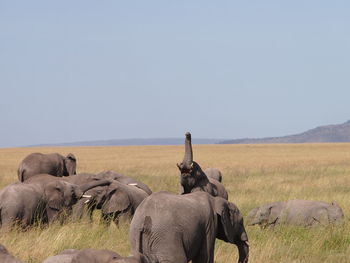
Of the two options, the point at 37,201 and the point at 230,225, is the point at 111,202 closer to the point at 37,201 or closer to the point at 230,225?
the point at 37,201

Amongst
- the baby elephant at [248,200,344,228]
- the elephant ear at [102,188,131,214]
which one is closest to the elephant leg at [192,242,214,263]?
the elephant ear at [102,188,131,214]

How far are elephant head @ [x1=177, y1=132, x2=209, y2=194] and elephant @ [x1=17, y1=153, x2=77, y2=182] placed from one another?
12427mm

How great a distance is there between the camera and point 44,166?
24016 mm

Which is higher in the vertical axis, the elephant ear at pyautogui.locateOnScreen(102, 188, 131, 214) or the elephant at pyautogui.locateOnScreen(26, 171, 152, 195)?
the elephant at pyautogui.locateOnScreen(26, 171, 152, 195)

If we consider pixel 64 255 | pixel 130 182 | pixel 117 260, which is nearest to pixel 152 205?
pixel 64 255

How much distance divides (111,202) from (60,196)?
99 cm

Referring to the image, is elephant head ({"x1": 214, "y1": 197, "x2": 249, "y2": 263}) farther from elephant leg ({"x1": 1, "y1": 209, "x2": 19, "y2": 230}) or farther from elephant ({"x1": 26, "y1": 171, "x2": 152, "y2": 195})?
elephant ({"x1": 26, "y1": 171, "x2": 152, "y2": 195})

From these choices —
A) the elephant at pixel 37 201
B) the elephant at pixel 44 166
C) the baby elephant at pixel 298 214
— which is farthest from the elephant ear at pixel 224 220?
the elephant at pixel 44 166

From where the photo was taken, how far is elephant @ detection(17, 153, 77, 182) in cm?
2386

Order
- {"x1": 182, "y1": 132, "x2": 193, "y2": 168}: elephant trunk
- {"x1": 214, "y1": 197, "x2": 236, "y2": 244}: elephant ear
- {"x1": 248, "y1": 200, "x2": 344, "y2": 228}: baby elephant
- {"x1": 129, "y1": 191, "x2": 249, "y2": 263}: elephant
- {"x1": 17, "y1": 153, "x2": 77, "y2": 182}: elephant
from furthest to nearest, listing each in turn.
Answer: {"x1": 17, "y1": 153, "x2": 77, "y2": 182}: elephant → {"x1": 248, "y1": 200, "x2": 344, "y2": 228}: baby elephant → {"x1": 182, "y1": 132, "x2": 193, "y2": 168}: elephant trunk → {"x1": 214, "y1": 197, "x2": 236, "y2": 244}: elephant ear → {"x1": 129, "y1": 191, "x2": 249, "y2": 263}: elephant

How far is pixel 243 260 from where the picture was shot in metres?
9.99

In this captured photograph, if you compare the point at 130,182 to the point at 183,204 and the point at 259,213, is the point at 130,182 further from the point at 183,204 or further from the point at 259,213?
the point at 183,204

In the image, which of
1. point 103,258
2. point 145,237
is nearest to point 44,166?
point 145,237

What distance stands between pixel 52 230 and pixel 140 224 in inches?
203
